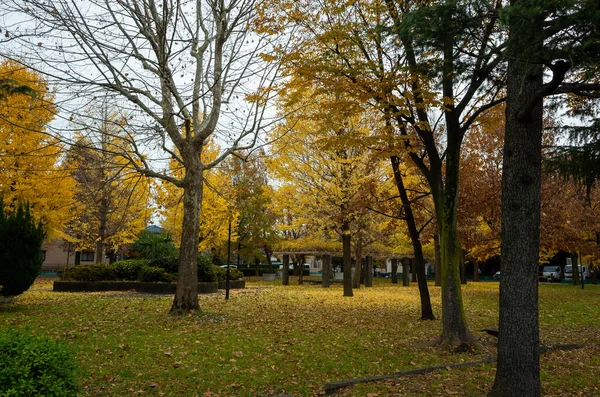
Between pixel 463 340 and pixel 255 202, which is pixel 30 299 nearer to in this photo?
pixel 463 340

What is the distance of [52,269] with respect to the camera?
4531cm

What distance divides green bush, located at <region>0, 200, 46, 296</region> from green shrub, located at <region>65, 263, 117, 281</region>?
7.53 m

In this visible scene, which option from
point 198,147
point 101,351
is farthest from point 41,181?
point 101,351

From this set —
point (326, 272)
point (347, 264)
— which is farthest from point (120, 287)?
point (326, 272)

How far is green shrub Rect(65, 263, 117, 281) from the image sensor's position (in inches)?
720

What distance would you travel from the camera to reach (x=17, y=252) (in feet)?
35.2

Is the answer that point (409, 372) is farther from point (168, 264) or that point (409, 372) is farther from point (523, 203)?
point (168, 264)

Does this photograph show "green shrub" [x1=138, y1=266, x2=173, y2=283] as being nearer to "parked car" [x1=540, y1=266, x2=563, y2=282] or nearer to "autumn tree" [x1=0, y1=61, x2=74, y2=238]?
"autumn tree" [x1=0, y1=61, x2=74, y2=238]

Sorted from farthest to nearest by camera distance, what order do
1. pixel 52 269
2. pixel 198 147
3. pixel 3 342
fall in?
pixel 52 269, pixel 198 147, pixel 3 342

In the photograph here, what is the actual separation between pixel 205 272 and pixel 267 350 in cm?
1217

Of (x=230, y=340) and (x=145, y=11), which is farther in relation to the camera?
(x=145, y=11)

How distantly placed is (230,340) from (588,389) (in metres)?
5.46

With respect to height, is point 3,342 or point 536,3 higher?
point 536,3

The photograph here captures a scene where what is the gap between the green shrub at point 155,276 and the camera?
17719 millimetres
